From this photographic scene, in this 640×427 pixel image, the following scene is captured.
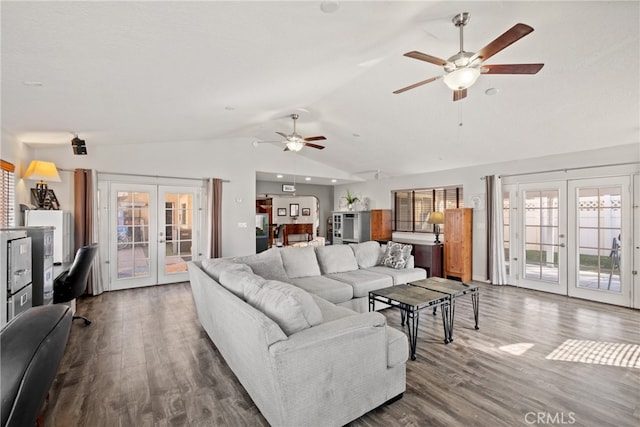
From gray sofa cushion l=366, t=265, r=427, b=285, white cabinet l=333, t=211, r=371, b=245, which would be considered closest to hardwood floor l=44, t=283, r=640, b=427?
gray sofa cushion l=366, t=265, r=427, b=285

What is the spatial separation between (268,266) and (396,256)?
220 centimetres

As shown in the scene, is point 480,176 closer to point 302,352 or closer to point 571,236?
point 571,236

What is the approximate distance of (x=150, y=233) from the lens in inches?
227

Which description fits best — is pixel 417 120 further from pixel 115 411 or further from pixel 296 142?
pixel 115 411

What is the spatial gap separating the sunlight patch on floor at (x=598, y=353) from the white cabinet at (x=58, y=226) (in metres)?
6.25

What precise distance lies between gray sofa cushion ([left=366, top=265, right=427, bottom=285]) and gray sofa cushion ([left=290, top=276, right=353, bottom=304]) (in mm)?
844

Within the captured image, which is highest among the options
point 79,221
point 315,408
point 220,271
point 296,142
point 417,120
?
point 417,120

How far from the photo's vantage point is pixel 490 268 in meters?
5.92

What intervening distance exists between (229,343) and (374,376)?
1.16m

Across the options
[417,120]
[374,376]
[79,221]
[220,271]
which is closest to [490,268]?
[417,120]

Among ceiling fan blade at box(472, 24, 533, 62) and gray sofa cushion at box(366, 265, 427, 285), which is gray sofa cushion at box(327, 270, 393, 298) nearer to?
gray sofa cushion at box(366, 265, 427, 285)

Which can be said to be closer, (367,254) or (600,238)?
(600,238)

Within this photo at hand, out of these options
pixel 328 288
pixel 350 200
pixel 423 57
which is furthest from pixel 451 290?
pixel 350 200

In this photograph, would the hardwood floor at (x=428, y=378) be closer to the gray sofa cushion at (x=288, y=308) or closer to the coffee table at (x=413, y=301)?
the coffee table at (x=413, y=301)
